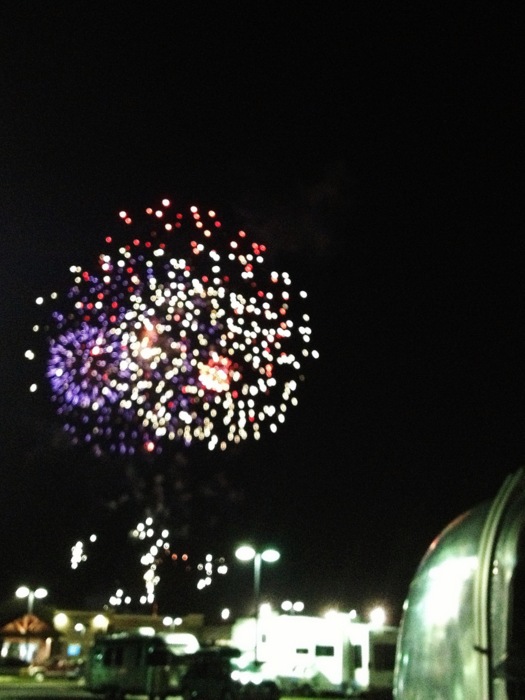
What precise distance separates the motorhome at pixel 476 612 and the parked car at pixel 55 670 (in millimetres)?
42701

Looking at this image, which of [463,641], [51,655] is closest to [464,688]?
[463,641]

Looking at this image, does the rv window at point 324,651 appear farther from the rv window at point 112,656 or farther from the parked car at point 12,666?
the parked car at point 12,666

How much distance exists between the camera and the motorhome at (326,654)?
1303 inches

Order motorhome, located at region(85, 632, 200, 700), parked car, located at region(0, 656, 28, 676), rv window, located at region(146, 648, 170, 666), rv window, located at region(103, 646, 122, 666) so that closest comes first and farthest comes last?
1. motorhome, located at region(85, 632, 200, 700)
2. rv window, located at region(146, 648, 170, 666)
3. rv window, located at region(103, 646, 122, 666)
4. parked car, located at region(0, 656, 28, 676)

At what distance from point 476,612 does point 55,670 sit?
4966cm

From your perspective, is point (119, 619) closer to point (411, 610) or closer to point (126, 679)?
point (126, 679)

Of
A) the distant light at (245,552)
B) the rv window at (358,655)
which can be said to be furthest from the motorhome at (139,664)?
the rv window at (358,655)

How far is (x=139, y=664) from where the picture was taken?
29.4 m

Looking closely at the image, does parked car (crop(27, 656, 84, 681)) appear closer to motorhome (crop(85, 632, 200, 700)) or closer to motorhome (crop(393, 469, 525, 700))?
motorhome (crop(85, 632, 200, 700))

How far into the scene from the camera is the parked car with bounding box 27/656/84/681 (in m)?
45.1

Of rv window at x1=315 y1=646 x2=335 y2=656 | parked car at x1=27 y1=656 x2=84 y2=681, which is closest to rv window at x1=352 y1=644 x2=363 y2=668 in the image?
rv window at x1=315 y1=646 x2=335 y2=656

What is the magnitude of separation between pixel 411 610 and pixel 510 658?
3.03ft

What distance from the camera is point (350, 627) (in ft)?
111

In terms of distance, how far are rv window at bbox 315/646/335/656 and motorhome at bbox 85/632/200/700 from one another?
19.6 ft
